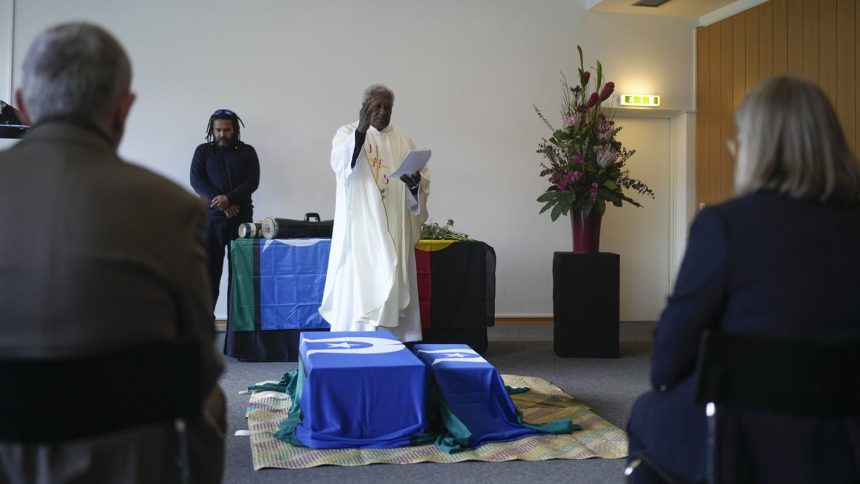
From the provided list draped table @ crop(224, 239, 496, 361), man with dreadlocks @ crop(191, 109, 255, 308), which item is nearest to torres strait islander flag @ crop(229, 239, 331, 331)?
draped table @ crop(224, 239, 496, 361)

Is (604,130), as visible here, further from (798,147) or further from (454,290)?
(798,147)

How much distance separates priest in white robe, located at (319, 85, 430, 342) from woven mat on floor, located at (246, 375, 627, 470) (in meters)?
1.04

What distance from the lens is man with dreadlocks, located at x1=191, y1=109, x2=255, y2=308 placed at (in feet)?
20.0

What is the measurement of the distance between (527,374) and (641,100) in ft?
12.4

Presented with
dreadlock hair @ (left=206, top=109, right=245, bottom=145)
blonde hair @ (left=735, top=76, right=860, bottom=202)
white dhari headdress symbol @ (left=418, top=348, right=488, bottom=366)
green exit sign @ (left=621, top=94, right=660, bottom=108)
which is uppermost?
green exit sign @ (left=621, top=94, right=660, bottom=108)

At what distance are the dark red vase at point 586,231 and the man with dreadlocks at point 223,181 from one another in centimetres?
243

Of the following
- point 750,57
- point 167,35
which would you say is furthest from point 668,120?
point 167,35

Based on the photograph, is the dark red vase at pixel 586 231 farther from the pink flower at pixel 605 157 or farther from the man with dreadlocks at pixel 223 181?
the man with dreadlocks at pixel 223 181

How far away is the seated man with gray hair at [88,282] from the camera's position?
51.4 inches

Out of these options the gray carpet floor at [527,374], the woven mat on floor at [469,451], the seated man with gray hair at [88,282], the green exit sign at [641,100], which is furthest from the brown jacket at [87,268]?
the green exit sign at [641,100]

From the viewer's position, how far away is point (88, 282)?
4.33 feet

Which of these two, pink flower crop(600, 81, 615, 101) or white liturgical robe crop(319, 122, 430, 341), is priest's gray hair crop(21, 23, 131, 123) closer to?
white liturgical robe crop(319, 122, 430, 341)

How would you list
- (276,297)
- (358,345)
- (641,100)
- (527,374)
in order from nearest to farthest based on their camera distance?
(358,345)
(527,374)
(276,297)
(641,100)

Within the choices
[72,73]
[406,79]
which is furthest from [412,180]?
[72,73]
